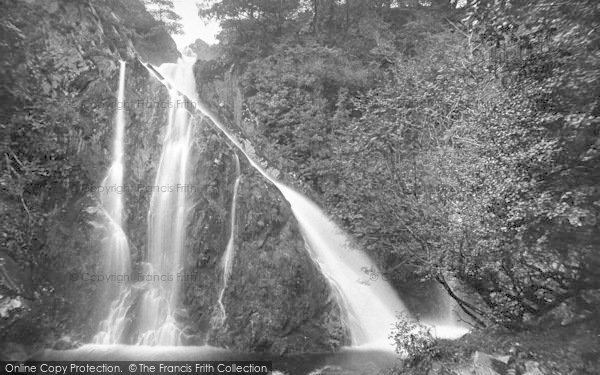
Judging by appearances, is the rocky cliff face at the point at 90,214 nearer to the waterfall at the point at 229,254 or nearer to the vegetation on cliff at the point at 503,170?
the waterfall at the point at 229,254

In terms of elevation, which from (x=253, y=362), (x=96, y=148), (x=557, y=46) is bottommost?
(x=253, y=362)

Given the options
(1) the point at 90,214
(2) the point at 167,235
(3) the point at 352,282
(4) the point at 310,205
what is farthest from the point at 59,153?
(3) the point at 352,282

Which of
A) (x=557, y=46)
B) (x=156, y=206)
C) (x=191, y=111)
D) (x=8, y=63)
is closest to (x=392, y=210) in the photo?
(x=557, y=46)

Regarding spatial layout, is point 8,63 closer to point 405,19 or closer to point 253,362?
point 253,362

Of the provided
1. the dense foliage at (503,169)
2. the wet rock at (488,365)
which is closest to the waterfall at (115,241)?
the dense foliage at (503,169)

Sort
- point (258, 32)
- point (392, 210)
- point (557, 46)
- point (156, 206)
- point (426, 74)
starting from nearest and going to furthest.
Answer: point (557, 46)
point (392, 210)
point (426, 74)
point (156, 206)
point (258, 32)
